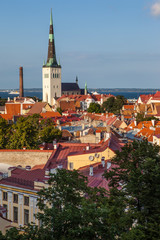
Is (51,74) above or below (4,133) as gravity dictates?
above

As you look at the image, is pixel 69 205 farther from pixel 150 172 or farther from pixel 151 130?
pixel 151 130

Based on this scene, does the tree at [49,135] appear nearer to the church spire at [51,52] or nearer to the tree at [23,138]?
the tree at [23,138]

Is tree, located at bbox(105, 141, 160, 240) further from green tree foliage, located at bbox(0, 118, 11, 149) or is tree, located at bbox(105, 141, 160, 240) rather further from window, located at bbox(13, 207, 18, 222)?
green tree foliage, located at bbox(0, 118, 11, 149)

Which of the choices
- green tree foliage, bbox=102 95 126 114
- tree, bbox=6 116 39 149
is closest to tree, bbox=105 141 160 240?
tree, bbox=6 116 39 149

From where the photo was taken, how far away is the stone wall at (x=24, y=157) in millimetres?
39500

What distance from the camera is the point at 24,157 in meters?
39.8

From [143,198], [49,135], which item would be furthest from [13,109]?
[143,198]

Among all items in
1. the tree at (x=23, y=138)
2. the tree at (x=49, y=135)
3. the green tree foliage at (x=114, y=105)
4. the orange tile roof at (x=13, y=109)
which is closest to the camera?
the tree at (x=23, y=138)

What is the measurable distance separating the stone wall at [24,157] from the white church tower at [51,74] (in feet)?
432

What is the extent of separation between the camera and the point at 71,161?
31172mm

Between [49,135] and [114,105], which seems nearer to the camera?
[49,135]

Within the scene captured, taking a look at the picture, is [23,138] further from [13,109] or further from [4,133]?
[13,109]

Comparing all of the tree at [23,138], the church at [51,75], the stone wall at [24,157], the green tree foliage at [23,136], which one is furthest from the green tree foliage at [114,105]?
the stone wall at [24,157]

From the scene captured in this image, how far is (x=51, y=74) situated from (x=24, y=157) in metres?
136
